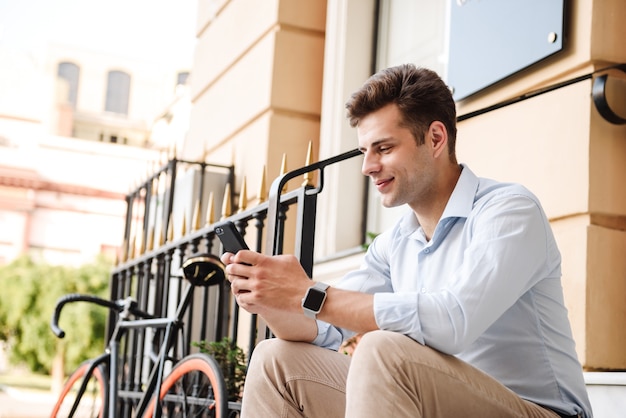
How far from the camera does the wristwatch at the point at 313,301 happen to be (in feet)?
7.25

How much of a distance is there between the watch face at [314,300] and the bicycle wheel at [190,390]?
1.21 meters

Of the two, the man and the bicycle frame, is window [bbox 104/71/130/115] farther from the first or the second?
the man

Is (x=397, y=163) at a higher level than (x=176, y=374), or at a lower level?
higher

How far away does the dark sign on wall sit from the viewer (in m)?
3.37

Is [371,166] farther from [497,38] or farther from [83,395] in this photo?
[83,395]

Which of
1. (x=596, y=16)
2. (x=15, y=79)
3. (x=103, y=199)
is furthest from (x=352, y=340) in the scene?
(x=15, y=79)

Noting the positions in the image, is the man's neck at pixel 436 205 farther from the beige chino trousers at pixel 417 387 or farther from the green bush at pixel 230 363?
the green bush at pixel 230 363

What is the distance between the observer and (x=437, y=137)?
8.18ft

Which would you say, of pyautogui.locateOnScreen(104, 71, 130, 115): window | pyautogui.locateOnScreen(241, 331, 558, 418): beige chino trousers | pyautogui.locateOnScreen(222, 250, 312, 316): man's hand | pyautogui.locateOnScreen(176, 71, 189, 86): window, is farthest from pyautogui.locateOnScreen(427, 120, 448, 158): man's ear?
pyautogui.locateOnScreen(104, 71, 130, 115): window

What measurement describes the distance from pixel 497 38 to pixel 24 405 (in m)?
18.0

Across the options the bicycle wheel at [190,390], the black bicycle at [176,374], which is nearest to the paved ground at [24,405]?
the black bicycle at [176,374]

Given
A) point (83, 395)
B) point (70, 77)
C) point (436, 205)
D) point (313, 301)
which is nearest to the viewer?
point (313, 301)

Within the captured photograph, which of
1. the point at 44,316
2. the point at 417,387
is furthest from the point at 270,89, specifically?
the point at 44,316

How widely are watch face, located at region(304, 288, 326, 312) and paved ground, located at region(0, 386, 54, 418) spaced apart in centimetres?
1391
